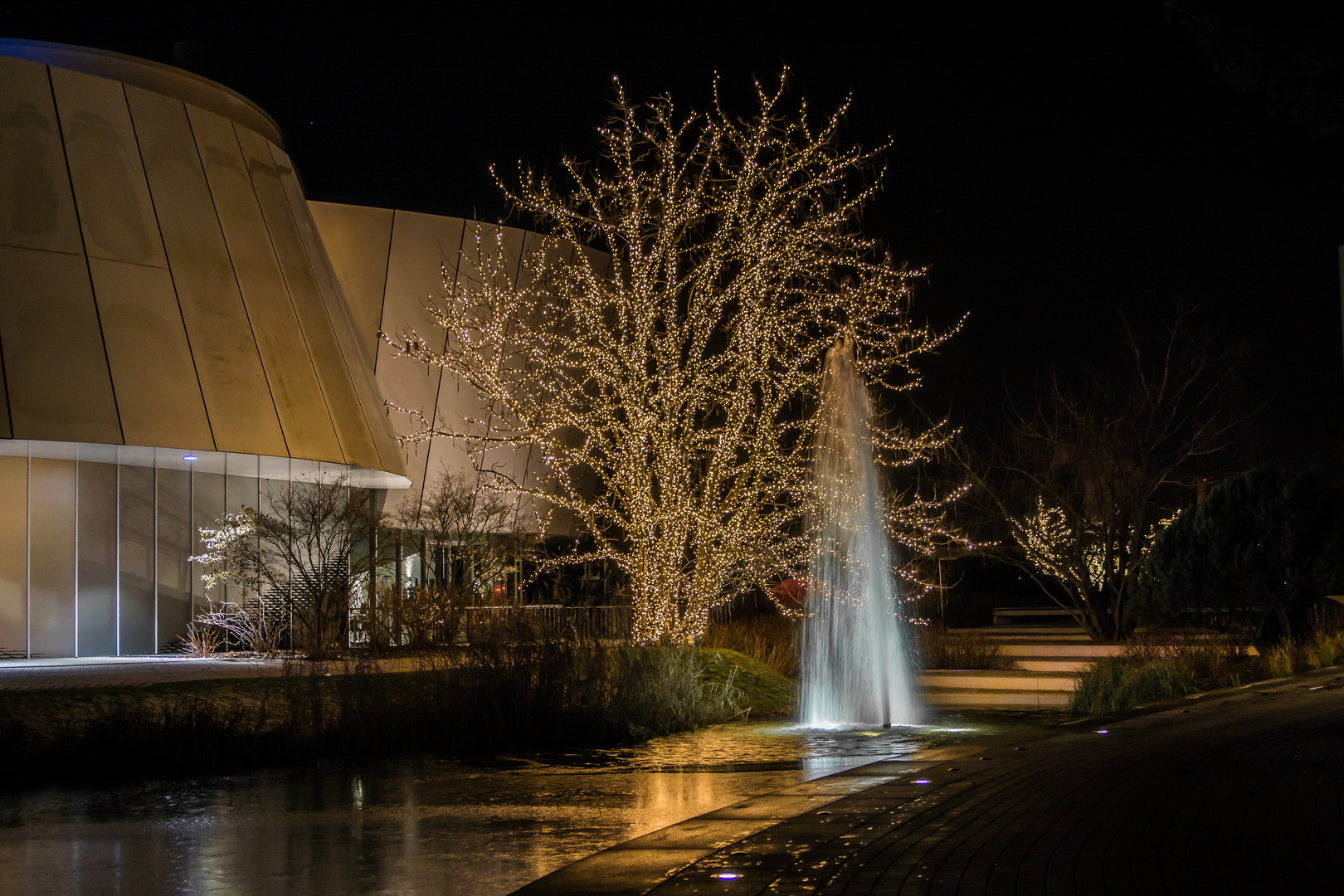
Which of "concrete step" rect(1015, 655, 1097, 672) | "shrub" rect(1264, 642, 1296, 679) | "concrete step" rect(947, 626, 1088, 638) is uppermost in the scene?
"concrete step" rect(947, 626, 1088, 638)

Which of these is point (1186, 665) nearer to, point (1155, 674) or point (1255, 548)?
point (1155, 674)

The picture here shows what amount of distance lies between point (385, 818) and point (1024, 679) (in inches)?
456

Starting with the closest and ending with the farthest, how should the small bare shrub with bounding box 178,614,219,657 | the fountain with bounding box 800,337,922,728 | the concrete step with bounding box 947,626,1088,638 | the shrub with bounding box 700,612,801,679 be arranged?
1. the fountain with bounding box 800,337,922,728
2. the shrub with bounding box 700,612,801,679
3. the small bare shrub with bounding box 178,614,219,657
4. the concrete step with bounding box 947,626,1088,638

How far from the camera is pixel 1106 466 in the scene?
801 inches

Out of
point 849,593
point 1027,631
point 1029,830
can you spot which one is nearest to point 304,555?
point 849,593

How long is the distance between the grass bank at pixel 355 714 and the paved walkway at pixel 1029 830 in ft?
11.2

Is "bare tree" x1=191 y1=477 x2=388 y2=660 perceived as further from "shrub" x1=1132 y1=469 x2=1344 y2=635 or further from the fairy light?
"shrub" x1=1132 y1=469 x2=1344 y2=635

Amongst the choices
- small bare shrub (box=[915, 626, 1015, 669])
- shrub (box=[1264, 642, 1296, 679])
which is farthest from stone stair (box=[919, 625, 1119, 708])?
shrub (box=[1264, 642, 1296, 679])

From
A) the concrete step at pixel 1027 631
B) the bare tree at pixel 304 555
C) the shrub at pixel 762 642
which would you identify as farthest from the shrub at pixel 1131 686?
the bare tree at pixel 304 555

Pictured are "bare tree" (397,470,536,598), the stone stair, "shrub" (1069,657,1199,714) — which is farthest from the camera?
"bare tree" (397,470,536,598)

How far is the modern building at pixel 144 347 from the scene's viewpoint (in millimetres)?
16906

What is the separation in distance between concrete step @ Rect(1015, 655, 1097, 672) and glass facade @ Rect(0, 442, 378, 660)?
11846mm

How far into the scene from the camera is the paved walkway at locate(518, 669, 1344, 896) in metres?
4.94

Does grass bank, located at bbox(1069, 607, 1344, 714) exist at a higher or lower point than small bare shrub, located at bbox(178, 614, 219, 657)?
lower
